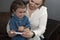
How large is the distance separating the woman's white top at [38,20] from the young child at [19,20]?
134mm

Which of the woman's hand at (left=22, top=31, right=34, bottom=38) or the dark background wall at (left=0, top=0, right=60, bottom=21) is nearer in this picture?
the woman's hand at (left=22, top=31, right=34, bottom=38)

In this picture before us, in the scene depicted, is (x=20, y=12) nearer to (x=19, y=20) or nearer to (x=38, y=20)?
(x=19, y=20)

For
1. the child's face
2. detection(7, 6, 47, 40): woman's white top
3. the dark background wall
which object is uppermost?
the child's face

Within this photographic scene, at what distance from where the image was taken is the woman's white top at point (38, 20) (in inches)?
72.7

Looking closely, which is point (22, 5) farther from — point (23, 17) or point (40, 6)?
point (40, 6)

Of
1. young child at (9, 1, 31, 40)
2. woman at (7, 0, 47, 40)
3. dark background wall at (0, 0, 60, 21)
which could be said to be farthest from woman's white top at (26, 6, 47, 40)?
dark background wall at (0, 0, 60, 21)

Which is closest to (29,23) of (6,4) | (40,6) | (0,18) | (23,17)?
(23,17)

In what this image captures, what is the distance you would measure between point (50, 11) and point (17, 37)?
42.2 inches

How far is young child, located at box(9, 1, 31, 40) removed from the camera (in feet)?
5.56

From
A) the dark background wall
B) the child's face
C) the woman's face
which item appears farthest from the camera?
the dark background wall

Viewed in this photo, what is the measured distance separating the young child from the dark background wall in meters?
0.94

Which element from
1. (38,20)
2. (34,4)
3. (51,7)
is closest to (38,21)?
(38,20)

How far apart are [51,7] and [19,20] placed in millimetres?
1075

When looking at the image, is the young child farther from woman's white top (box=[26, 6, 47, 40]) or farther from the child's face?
woman's white top (box=[26, 6, 47, 40])
